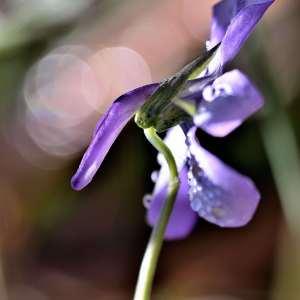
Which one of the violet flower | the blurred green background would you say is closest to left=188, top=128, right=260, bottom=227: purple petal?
the violet flower

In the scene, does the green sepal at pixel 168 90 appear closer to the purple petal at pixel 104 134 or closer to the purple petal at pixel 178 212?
the purple petal at pixel 104 134

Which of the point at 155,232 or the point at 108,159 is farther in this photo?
the point at 108,159

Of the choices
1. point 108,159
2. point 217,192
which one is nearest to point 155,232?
point 217,192

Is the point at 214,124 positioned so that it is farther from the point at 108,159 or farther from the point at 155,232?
the point at 108,159

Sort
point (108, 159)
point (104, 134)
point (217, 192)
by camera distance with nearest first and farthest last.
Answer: point (104, 134) < point (217, 192) < point (108, 159)

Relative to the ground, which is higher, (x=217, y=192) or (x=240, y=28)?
(x=240, y=28)

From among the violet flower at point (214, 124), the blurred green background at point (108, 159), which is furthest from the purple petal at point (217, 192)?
the blurred green background at point (108, 159)

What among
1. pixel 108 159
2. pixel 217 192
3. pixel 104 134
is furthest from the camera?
pixel 108 159

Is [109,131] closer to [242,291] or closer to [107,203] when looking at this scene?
[242,291]
